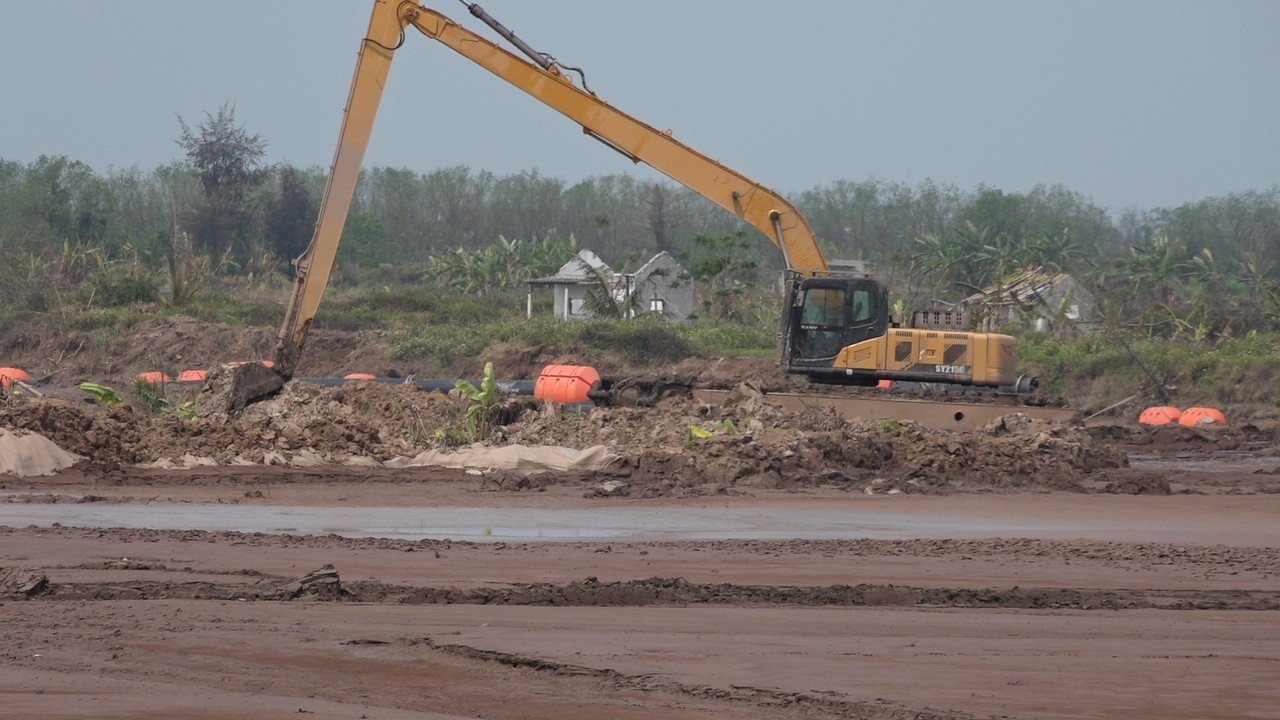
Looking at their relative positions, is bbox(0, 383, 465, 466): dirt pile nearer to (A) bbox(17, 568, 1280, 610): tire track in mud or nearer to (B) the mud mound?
(B) the mud mound

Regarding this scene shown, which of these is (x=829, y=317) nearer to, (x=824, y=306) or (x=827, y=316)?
(x=827, y=316)

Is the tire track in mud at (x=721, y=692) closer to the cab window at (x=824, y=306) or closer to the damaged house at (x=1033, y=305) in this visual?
the cab window at (x=824, y=306)

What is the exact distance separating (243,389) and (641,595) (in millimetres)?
13175

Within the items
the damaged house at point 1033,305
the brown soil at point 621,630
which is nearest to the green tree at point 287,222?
the damaged house at point 1033,305

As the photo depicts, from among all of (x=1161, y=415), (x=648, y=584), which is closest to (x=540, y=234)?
(x=1161, y=415)

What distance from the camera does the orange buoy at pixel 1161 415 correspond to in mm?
29109

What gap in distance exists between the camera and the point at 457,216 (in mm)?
107375

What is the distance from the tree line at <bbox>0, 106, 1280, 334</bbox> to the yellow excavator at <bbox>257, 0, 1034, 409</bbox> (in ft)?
59.8

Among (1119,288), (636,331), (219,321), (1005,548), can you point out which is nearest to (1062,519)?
(1005,548)

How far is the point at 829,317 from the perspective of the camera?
A: 21938 mm

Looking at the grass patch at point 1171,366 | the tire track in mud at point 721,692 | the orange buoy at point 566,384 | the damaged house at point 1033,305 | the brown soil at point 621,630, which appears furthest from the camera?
the damaged house at point 1033,305

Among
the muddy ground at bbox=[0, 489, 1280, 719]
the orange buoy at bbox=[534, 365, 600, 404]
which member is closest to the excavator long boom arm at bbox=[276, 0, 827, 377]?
the orange buoy at bbox=[534, 365, 600, 404]

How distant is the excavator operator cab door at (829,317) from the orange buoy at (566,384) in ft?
15.1

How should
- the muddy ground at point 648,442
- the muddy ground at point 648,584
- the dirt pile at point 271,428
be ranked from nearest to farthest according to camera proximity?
the muddy ground at point 648,584
the muddy ground at point 648,442
the dirt pile at point 271,428
